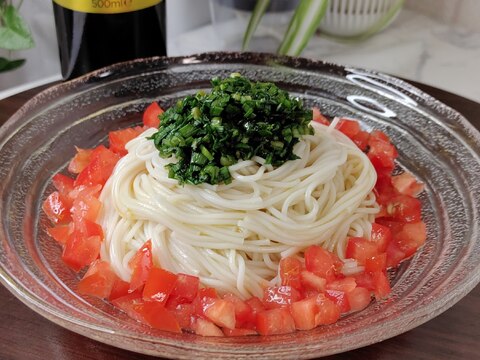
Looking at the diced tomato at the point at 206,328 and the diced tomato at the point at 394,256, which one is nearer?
the diced tomato at the point at 206,328

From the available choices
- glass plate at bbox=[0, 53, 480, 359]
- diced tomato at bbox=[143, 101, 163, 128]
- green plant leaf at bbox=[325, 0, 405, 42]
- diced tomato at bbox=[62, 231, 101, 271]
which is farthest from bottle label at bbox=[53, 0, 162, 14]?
green plant leaf at bbox=[325, 0, 405, 42]

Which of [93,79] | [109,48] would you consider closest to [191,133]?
[93,79]

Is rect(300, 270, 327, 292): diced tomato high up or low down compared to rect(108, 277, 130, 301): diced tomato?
up

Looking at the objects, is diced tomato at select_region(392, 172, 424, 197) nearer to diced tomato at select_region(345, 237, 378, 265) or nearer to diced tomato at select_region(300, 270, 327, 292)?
diced tomato at select_region(345, 237, 378, 265)

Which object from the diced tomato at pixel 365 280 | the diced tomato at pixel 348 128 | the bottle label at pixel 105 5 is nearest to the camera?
the diced tomato at pixel 365 280

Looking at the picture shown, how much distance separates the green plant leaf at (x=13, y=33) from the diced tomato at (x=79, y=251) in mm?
1986

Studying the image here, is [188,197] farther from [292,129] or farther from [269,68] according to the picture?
[269,68]

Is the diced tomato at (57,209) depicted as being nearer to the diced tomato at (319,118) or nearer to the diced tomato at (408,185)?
the diced tomato at (319,118)

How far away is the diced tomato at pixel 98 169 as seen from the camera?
299 cm

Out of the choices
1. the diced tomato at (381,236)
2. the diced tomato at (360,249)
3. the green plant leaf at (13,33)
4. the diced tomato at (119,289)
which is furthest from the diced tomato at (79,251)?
the green plant leaf at (13,33)

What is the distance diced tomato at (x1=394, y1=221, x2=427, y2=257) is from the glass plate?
0.04 m

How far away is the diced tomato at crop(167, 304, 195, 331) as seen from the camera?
2432 millimetres

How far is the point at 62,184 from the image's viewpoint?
9.87 ft

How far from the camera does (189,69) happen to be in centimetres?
356
